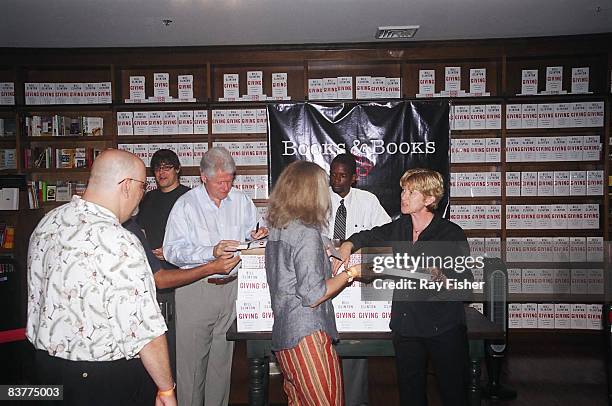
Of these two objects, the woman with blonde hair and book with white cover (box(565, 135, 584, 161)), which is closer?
the woman with blonde hair

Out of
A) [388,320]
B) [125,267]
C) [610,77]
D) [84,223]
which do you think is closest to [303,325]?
[388,320]

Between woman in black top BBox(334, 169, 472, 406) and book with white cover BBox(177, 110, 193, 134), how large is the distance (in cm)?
311

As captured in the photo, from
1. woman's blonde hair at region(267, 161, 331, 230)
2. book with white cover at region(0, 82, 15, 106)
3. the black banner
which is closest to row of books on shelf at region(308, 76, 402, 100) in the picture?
the black banner

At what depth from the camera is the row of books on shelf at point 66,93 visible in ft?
17.9

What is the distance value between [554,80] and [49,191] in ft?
16.6

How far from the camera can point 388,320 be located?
2678 millimetres

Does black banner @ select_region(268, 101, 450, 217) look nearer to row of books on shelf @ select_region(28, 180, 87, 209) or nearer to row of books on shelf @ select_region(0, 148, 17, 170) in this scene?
row of books on shelf @ select_region(28, 180, 87, 209)

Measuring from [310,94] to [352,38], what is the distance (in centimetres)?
67

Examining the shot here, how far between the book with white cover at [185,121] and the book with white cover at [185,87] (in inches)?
5.6

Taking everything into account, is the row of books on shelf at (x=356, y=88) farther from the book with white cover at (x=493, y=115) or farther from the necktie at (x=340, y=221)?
the necktie at (x=340, y=221)

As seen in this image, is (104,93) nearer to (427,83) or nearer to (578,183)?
(427,83)

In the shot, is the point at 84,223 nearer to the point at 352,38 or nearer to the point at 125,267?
the point at 125,267

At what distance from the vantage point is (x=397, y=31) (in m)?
4.88

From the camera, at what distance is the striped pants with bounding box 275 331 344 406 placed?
226 cm
